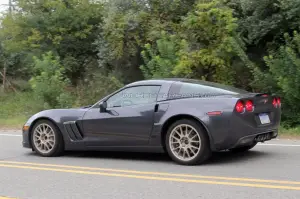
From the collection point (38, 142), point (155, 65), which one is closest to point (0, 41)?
point (155, 65)

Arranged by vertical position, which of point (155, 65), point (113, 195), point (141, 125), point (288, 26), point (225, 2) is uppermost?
point (225, 2)

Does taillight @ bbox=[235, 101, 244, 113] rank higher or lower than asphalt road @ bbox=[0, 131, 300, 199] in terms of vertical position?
higher

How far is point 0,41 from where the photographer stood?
27.5 metres

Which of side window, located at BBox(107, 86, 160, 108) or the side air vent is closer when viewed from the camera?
side window, located at BBox(107, 86, 160, 108)

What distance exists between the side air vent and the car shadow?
1.50 ft

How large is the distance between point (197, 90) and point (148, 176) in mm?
1711

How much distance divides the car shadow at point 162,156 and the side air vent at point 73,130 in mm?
458

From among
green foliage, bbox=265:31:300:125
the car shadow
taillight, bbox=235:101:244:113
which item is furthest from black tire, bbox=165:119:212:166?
green foliage, bbox=265:31:300:125

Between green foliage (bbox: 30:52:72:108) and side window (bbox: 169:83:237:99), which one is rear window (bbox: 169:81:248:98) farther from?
green foliage (bbox: 30:52:72:108)

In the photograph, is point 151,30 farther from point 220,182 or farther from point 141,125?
point 220,182

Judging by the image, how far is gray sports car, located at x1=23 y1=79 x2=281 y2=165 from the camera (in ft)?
23.9

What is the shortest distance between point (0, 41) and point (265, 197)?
2454cm

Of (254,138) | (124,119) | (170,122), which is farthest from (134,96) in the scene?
(254,138)

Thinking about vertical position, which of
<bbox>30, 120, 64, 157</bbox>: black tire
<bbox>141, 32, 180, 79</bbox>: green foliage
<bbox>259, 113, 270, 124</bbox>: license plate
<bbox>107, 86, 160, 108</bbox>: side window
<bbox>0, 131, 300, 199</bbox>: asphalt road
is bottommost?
<bbox>0, 131, 300, 199</bbox>: asphalt road
